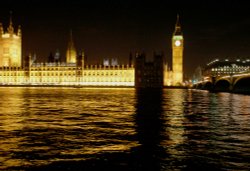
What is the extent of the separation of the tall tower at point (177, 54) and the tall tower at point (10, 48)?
257 feet

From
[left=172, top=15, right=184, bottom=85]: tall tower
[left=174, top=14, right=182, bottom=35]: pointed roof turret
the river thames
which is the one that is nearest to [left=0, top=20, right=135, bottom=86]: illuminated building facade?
[left=172, top=15, right=184, bottom=85]: tall tower

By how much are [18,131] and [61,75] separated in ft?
493

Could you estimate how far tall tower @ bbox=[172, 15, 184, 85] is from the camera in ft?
525

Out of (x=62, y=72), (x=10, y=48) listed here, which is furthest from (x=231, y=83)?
(x=10, y=48)

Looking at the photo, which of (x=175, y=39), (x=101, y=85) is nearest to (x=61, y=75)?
(x=101, y=85)

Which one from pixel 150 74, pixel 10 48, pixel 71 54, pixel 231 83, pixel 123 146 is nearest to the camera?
pixel 123 146

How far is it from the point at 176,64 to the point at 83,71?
41887 mm

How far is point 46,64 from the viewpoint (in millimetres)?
170000

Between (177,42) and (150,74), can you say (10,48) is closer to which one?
(150,74)

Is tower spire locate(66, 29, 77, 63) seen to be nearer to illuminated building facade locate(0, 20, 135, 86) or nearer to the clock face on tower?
illuminated building facade locate(0, 20, 135, 86)

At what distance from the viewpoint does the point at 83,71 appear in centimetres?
16262

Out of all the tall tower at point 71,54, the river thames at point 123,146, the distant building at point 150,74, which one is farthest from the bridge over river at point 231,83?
the tall tower at point 71,54

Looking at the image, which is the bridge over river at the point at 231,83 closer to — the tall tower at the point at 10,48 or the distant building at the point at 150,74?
the distant building at the point at 150,74

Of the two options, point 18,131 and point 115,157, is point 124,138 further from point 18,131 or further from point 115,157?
point 18,131
